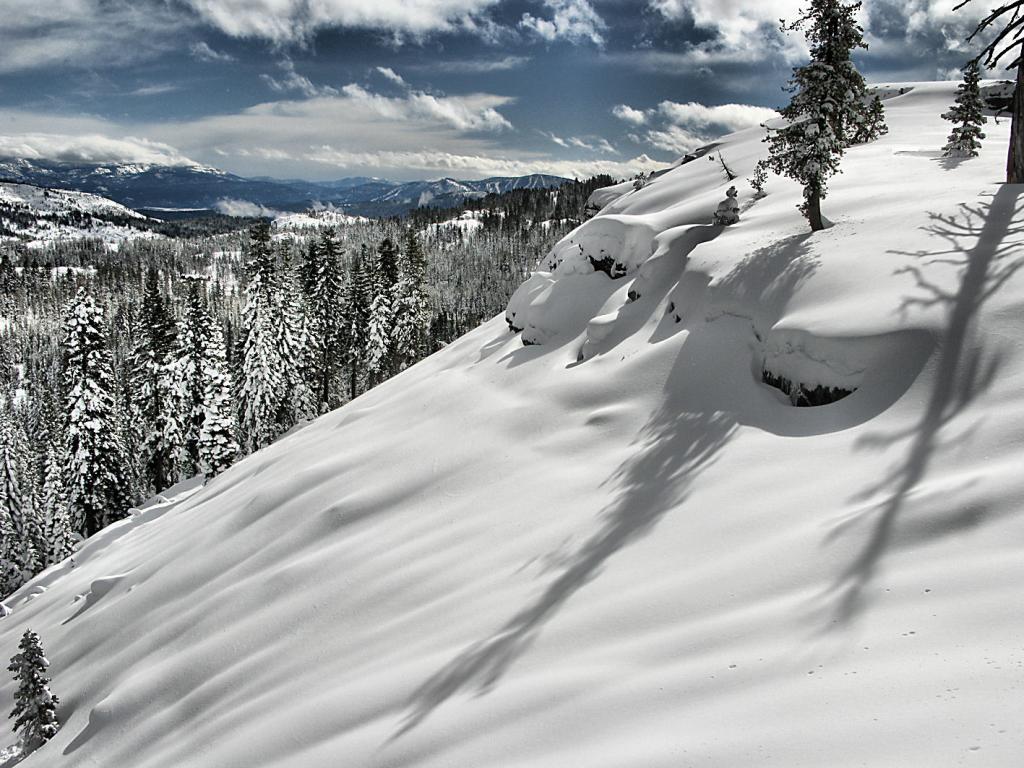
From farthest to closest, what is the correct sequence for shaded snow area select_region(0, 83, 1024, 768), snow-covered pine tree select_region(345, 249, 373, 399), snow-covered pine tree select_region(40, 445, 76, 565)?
snow-covered pine tree select_region(345, 249, 373, 399)
snow-covered pine tree select_region(40, 445, 76, 565)
shaded snow area select_region(0, 83, 1024, 768)

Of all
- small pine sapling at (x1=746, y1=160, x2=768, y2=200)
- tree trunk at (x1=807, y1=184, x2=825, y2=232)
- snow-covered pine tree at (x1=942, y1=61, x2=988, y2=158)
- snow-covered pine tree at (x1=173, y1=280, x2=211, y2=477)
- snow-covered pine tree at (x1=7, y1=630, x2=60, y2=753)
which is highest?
snow-covered pine tree at (x1=942, y1=61, x2=988, y2=158)

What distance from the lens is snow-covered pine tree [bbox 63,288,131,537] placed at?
3025 centimetres

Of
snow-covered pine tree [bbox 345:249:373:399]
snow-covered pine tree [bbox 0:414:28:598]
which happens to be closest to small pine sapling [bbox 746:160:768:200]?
snow-covered pine tree [bbox 345:249:373:399]

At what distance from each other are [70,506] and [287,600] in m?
29.9

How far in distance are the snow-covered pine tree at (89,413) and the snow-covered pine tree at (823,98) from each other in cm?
3318

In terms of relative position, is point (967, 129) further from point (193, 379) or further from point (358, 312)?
point (193, 379)

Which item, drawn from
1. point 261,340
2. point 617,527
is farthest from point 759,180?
point 261,340

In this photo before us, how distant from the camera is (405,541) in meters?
10.9

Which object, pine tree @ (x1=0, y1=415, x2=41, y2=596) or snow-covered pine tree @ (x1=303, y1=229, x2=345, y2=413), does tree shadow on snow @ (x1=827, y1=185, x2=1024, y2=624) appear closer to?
snow-covered pine tree @ (x1=303, y1=229, x2=345, y2=413)

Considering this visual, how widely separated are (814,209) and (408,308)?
98.8 ft

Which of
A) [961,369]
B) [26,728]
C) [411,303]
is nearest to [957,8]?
[961,369]

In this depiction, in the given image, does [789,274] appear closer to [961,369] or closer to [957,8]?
[961,369]

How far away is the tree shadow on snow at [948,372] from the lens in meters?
6.05

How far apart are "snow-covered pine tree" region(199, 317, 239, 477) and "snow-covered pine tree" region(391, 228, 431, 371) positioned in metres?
11.1
